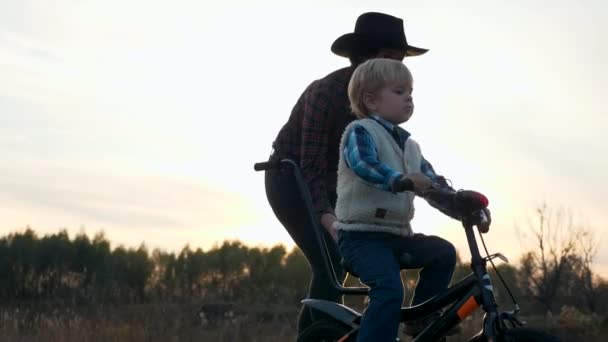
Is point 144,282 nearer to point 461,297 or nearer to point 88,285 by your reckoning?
point 88,285

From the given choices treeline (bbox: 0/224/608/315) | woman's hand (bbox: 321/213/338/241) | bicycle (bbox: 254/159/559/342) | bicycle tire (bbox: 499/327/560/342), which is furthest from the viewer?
treeline (bbox: 0/224/608/315)

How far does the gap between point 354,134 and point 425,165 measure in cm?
46

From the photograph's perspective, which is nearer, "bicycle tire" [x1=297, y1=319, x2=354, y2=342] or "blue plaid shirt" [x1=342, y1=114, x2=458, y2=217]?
"blue plaid shirt" [x1=342, y1=114, x2=458, y2=217]

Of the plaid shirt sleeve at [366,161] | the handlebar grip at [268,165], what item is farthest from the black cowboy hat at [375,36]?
the plaid shirt sleeve at [366,161]

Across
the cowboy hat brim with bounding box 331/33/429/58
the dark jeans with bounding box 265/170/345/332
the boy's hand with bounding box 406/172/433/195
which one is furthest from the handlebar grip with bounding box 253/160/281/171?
the boy's hand with bounding box 406/172/433/195

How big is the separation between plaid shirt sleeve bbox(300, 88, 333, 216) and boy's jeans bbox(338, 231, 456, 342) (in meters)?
0.56

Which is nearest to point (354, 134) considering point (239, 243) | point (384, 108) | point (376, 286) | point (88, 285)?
point (384, 108)

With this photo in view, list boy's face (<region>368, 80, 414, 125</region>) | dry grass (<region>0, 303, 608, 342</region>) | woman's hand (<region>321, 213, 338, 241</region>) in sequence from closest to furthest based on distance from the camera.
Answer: boy's face (<region>368, 80, 414, 125</region>)
woman's hand (<region>321, 213, 338, 241</region>)
dry grass (<region>0, 303, 608, 342</region>)

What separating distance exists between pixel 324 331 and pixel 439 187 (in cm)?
137

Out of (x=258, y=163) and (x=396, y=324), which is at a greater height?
(x=258, y=163)

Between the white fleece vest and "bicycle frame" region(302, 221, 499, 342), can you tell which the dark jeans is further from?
"bicycle frame" region(302, 221, 499, 342)

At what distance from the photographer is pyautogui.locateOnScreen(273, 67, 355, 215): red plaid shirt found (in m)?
4.88

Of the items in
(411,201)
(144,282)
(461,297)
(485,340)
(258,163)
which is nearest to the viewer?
(485,340)

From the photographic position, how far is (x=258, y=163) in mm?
5043
